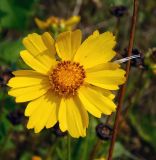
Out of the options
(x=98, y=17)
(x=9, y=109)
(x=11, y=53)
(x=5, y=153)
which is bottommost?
(x=5, y=153)

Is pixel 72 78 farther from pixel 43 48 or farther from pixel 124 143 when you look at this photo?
pixel 124 143

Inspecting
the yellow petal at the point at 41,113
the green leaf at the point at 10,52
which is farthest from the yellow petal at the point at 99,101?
the green leaf at the point at 10,52

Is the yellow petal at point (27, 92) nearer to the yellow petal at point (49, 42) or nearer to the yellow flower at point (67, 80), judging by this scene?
the yellow flower at point (67, 80)

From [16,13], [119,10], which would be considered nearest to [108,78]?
[119,10]

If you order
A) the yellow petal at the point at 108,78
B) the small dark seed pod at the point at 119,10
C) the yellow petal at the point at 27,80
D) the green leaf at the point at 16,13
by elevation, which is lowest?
the yellow petal at the point at 27,80

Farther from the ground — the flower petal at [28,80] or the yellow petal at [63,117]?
the flower petal at [28,80]

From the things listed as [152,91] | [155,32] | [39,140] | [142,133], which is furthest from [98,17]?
[39,140]

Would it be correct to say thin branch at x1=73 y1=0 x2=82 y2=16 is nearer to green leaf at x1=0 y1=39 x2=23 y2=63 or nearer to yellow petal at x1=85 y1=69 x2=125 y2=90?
green leaf at x1=0 y1=39 x2=23 y2=63
